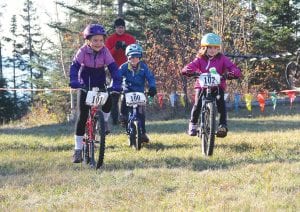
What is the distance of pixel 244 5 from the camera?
2400 centimetres

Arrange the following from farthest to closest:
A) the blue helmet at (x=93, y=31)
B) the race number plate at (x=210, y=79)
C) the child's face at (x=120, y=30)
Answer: the child's face at (x=120, y=30) < the race number plate at (x=210, y=79) < the blue helmet at (x=93, y=31)

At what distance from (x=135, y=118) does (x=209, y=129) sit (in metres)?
1.57

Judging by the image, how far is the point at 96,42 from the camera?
22.6ft

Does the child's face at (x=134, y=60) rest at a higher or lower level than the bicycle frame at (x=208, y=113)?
higher

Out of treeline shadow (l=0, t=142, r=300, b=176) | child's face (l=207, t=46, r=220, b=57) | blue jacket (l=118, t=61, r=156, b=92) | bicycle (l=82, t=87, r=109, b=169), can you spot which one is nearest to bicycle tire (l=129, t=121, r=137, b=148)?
blue jacket (l=118, t=61, r=156, b=92)

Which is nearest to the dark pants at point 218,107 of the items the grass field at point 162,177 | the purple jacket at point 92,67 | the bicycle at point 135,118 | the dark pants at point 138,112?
the grass field at point 162,177

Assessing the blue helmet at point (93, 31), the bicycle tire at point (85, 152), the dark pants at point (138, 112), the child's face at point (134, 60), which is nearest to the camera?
the blue helmet at point (93, 31)

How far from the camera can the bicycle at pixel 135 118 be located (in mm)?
8258

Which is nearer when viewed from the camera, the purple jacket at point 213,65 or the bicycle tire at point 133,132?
the purple jacket at point 213,65

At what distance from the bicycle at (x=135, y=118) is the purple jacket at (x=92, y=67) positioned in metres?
1.31

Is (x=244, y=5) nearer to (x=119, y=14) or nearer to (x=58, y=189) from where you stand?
(x=119, y=14)

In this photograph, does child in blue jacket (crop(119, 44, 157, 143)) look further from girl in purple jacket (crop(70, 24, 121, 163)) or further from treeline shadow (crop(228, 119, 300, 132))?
treeline shadow (crop(228, 119, 300, 132))

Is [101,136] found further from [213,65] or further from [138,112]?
[213,65]

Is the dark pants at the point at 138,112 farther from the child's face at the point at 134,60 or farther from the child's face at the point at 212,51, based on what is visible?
the child's face at the point at 212,51
